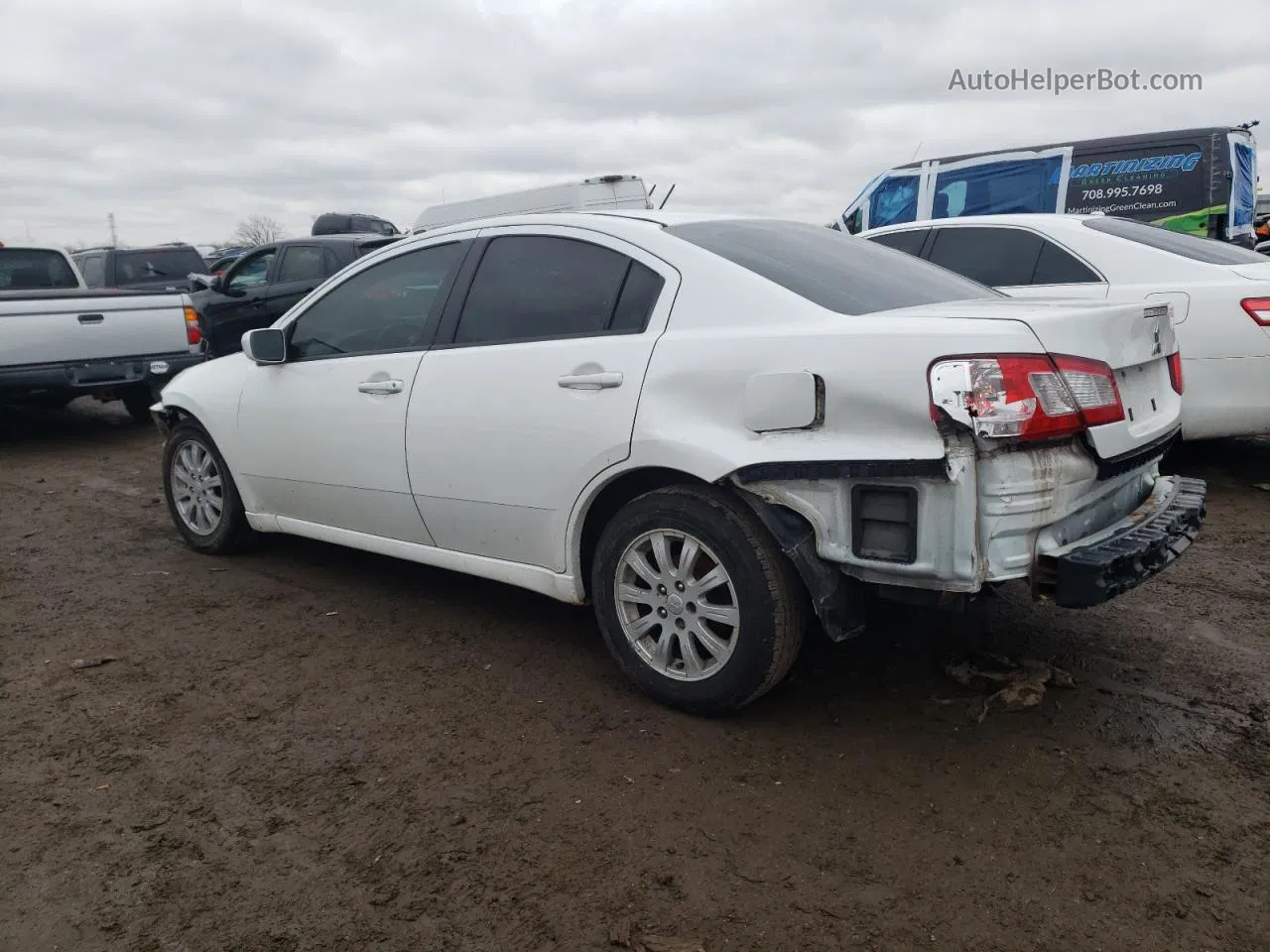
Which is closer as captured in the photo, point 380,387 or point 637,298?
point 637,298

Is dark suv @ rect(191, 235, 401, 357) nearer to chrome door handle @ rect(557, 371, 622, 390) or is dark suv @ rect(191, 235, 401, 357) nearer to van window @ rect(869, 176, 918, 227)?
van window @ rect(869, 176, 918, 227)

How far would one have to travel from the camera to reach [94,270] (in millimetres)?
16516

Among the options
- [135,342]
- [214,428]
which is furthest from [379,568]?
[135,342]

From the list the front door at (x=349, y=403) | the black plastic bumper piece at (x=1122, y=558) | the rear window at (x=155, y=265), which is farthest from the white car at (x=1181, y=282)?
the rear window at (x=155, y=265)

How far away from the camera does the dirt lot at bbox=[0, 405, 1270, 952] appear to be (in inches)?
95.7

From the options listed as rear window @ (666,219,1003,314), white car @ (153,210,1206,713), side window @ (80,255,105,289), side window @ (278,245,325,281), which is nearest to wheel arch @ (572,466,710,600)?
white car @ (153,210,1206,713)

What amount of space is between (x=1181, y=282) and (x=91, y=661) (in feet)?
18.6

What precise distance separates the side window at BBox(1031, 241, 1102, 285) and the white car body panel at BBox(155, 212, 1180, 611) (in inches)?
111

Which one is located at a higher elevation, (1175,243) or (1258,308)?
(1175,243)

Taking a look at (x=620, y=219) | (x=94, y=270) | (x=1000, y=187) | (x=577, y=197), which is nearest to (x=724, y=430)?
(x=620, y=219)

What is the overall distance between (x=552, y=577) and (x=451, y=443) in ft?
2.11

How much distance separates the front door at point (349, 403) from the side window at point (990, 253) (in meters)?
3.62

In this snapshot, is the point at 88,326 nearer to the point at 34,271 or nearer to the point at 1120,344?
the point at 34,271

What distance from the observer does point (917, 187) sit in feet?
45.2
